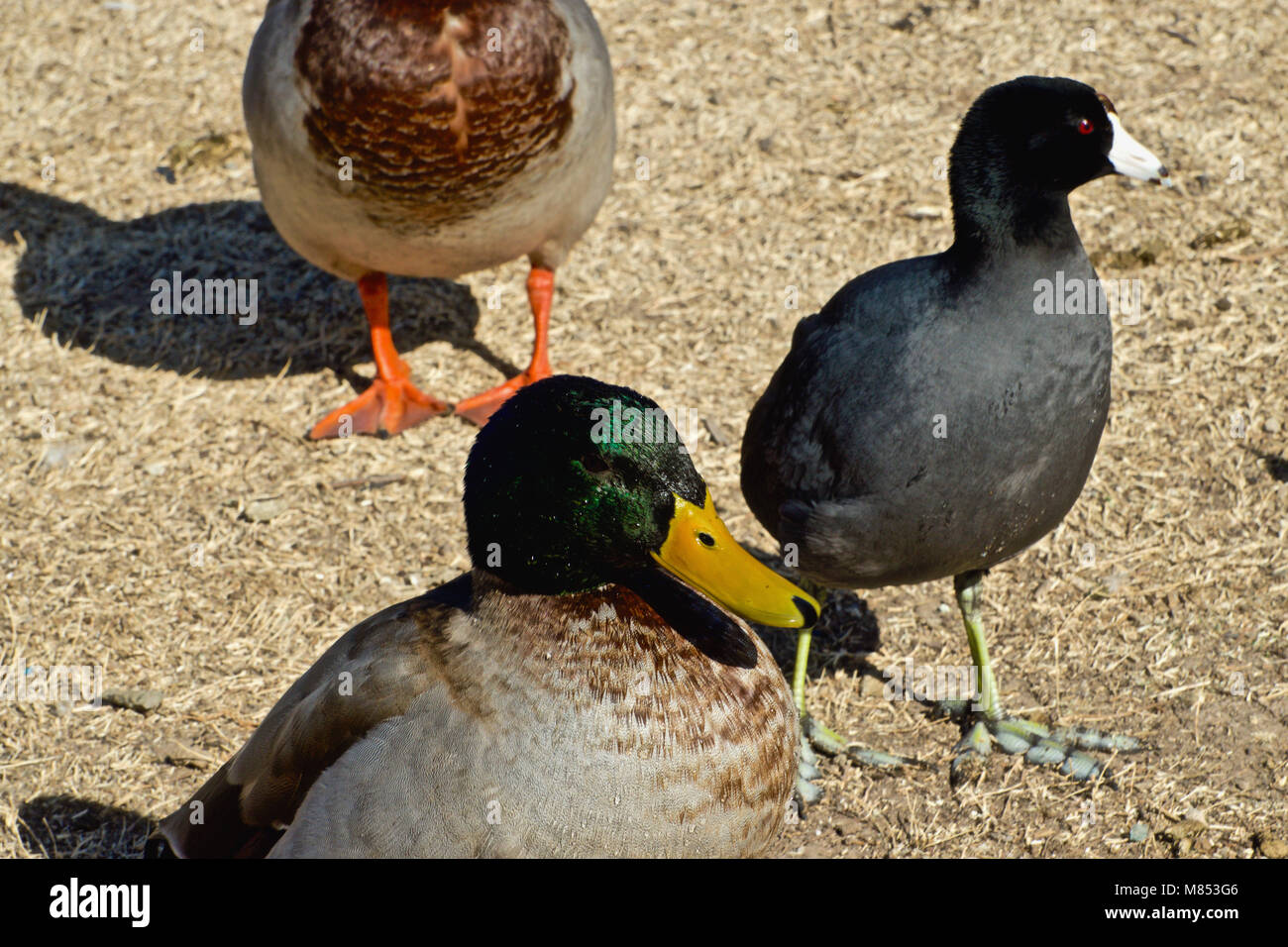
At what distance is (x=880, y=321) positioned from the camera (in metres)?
3.03

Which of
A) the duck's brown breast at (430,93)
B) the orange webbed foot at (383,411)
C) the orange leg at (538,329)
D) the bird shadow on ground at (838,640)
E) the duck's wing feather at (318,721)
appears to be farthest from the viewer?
the orange leg at (538,329)

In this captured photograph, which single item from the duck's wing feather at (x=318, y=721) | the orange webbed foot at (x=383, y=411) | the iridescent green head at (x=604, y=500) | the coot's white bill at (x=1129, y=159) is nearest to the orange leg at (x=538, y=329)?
the orange webbed foot at (x=383, y=411)

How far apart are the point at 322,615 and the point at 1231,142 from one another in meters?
4.20

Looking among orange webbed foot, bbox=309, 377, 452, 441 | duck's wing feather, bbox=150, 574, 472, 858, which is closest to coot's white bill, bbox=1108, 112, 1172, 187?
duck's wing feather, bbox=150, 574, 472, 858

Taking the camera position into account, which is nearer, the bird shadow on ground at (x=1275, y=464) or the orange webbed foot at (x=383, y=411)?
the bird shadow on ground at (x=1275, y=464)

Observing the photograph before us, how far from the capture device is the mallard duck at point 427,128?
402 centimetres

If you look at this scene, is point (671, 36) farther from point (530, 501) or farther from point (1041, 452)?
point (530, 501)

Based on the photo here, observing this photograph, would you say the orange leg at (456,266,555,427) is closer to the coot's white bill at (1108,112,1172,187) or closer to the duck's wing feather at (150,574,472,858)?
the duck's wing feather at (150,574,472,858)

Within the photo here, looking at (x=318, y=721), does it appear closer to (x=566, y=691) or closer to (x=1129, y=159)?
(x=566, y=691)

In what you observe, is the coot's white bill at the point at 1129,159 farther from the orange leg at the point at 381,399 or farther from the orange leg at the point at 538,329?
the orange leg at the point at 381,399

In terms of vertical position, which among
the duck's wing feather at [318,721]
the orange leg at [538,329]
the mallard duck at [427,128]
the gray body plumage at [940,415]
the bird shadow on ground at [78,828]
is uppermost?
the mallard duck at [427,128]

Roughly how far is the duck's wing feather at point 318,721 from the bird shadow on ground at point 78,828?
1.68 feet

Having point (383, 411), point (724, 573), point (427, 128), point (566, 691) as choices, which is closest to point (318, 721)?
point (566, 691)

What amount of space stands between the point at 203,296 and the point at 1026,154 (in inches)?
143
